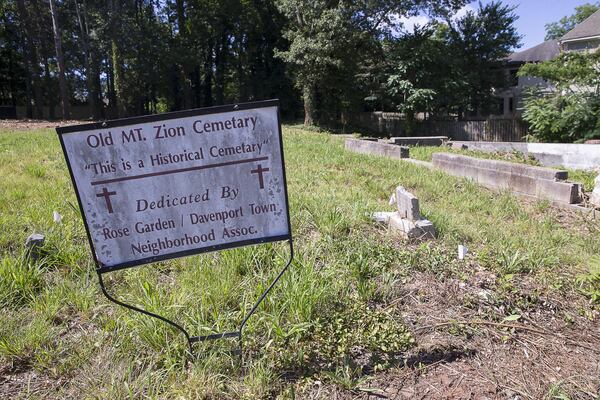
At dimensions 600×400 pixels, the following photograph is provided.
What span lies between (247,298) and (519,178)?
5.81m

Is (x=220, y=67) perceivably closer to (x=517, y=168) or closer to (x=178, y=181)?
(x=517, y=168)

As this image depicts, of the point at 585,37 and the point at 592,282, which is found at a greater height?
the point at 585,37

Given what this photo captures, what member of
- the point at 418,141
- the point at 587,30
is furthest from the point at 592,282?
the point at 587,30

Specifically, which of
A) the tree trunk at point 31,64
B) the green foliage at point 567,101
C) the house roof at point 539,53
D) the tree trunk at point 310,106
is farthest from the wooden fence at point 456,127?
the tree trunk at point 31,64

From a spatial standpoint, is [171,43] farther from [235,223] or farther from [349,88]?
[235,223]

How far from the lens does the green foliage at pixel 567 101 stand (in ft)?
42.7

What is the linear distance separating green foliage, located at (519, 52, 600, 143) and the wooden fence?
2619mm

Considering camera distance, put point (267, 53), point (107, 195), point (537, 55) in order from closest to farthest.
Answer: point (107, 195)
point (537, 55)
point (267, 53)

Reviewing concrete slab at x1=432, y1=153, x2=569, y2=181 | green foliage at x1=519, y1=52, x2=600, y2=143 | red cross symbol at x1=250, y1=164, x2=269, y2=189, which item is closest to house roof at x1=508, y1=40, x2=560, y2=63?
green foliage at x1=519, y1=52, x2=600, y2=143

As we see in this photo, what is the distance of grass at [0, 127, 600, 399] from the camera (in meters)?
2.26

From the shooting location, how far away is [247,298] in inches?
113

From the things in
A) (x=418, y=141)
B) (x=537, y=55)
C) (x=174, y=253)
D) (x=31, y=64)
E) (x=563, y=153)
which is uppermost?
(x=31, y=64)

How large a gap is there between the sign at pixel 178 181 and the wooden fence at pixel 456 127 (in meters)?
17.6

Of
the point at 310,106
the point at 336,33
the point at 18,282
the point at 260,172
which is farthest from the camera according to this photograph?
the point at 310,106
